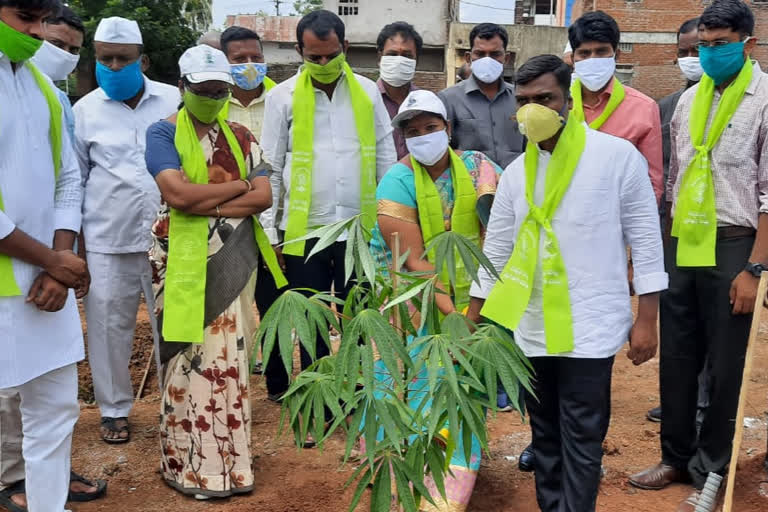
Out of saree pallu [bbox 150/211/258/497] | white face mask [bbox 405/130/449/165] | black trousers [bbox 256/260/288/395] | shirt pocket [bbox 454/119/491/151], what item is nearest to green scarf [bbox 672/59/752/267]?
white face mask [bbox 405/130/449/165]

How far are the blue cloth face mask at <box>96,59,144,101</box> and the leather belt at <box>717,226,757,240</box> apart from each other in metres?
2.96

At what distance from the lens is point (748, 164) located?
10.9 ft

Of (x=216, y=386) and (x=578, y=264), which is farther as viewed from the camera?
(x=216, y=386)

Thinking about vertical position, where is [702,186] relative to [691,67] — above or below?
below

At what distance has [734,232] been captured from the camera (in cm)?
338

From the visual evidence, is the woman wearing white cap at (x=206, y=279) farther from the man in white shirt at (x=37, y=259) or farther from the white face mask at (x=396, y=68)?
the white face mask at (x=396, y=68)

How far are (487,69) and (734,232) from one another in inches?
76.2

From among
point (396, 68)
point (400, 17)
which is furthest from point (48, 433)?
point (400, 17)

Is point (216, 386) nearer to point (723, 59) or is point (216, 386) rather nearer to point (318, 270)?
point (318, 270)

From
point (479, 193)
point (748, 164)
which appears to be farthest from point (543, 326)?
point (748, 164)

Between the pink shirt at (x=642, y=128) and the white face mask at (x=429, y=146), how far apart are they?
844 mm

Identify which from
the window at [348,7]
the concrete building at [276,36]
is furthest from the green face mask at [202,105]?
the concrete building at [276,36]

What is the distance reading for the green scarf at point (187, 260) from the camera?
139 inches

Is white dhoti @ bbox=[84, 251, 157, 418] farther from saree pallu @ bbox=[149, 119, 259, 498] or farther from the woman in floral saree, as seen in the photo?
the woman in floral saree
